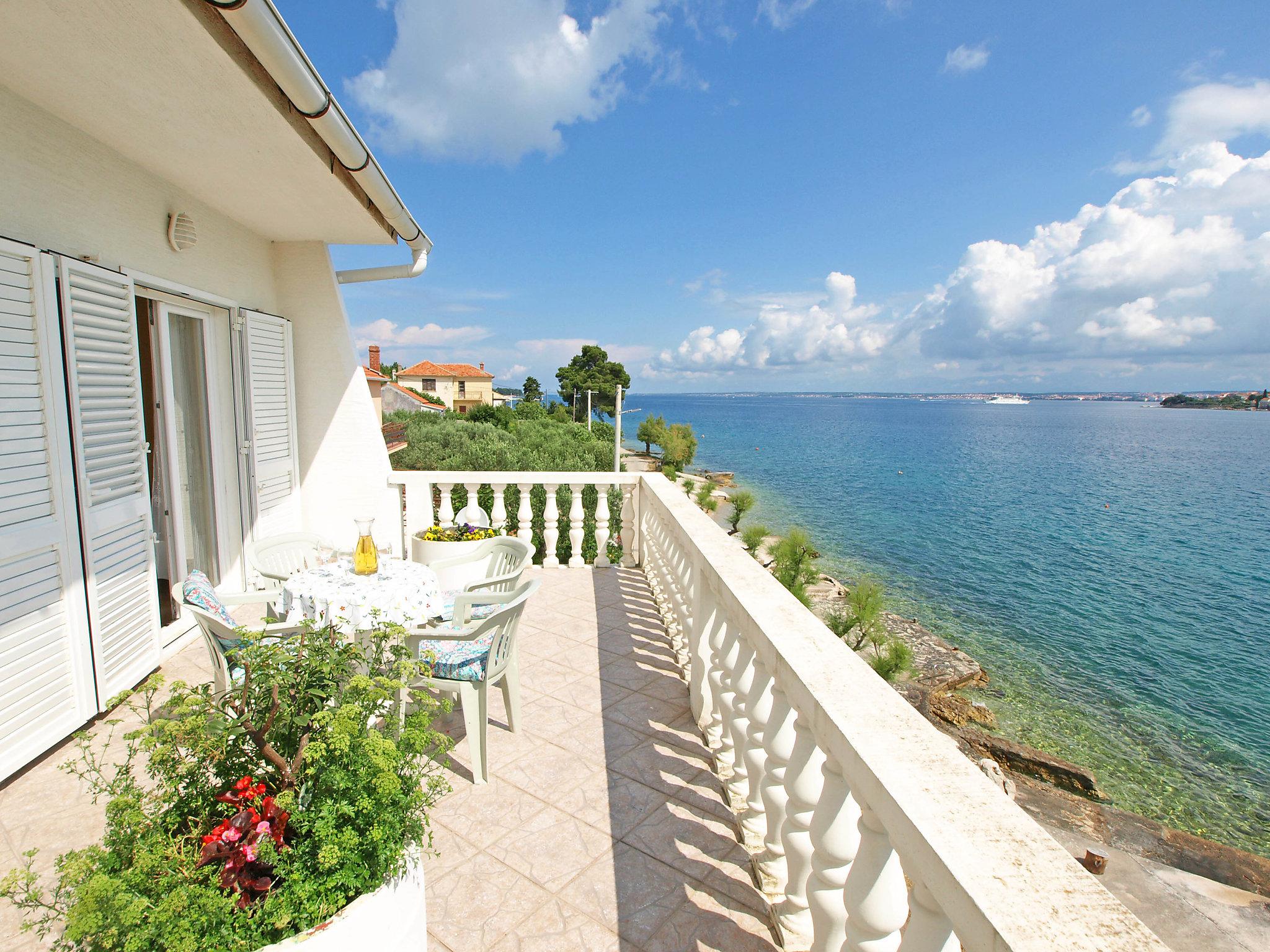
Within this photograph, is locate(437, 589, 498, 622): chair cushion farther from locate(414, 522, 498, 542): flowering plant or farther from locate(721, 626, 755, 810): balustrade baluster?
locate(414, 522, 498, 542): flowering plant

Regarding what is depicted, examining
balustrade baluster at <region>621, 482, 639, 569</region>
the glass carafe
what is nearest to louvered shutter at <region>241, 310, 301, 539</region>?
the glass carafe

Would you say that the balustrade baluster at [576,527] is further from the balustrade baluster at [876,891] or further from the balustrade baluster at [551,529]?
the balustrade baluster at [876,891]

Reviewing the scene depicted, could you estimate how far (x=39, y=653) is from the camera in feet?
8.42

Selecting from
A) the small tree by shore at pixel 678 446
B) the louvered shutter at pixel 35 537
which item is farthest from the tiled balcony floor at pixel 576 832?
the small tree by shore at pixel 678 446

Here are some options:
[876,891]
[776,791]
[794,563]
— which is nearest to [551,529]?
[776,791]

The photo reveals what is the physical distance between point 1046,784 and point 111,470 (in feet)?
41.2

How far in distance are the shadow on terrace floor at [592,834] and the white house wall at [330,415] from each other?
2.86 m

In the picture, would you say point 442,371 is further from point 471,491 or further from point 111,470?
point 111,470

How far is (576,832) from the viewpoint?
2.08 metres

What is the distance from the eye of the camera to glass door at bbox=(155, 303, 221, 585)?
384 cm

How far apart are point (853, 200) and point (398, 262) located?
115 feet

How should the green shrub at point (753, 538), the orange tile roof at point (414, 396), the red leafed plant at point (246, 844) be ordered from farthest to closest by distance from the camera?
the orange tile roof at point (414, 396)
the green shrub at point (753, 538)
the red leafed plant at point (246, 844)

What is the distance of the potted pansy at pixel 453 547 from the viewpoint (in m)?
4.15

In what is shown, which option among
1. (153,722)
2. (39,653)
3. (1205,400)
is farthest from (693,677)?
(1205,400)
